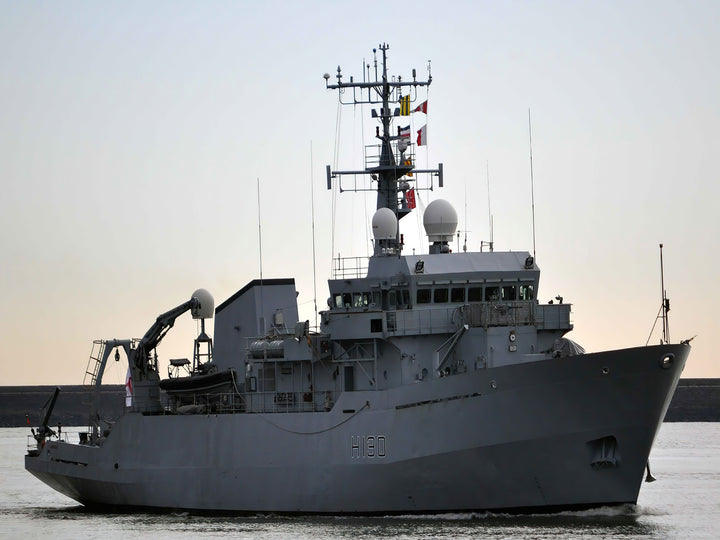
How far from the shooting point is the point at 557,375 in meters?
31.6

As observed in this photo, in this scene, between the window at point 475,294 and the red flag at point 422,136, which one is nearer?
the window at point 475,294

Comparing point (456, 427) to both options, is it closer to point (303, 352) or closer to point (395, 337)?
point (395, 337)

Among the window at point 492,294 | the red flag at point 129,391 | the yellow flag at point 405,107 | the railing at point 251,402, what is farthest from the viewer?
the red flag at point 129,391

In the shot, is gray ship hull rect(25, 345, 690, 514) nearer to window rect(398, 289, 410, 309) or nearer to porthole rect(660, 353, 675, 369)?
porthole rect(660, 353, 675, 369)

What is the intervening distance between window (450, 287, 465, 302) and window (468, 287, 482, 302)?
6.9 inches

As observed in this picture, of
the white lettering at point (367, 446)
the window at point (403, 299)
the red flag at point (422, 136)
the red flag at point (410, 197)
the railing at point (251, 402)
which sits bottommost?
the white lettering at point (367, 446)

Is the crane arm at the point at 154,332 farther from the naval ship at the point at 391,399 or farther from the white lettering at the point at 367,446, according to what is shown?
the white lettering at the point at 367,446

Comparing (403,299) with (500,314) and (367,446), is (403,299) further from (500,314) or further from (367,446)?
(367,446)

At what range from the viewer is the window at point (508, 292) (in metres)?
35.0

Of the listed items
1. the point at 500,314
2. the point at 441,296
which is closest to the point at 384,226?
the point at 441,296

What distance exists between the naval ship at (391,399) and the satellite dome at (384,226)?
37 mm

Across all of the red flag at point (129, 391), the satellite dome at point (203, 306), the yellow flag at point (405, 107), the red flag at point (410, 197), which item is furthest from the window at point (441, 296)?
the red flag at point (129, 391)

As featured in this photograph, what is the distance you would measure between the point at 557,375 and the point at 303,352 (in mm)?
7433

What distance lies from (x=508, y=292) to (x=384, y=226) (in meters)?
3.83
